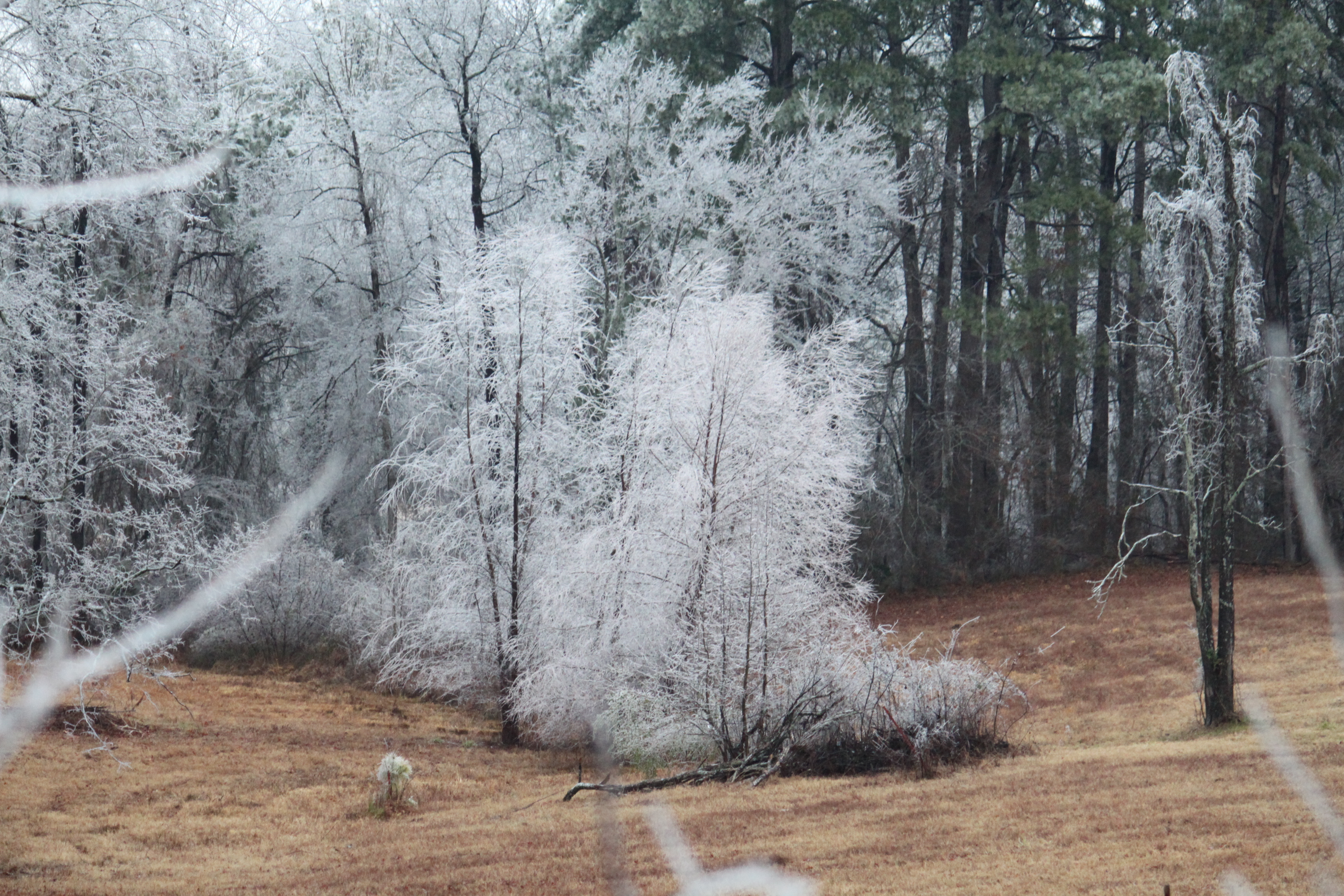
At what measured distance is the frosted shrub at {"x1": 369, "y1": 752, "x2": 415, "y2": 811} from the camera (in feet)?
35.9

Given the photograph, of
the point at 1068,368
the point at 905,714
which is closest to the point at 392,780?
the point at 905,714

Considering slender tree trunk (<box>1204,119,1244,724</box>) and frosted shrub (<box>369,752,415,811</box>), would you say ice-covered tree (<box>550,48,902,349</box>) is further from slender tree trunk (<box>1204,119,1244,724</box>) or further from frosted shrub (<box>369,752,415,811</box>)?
frosted shrub (<box>369,752,415,811</box>)

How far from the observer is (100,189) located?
859cm

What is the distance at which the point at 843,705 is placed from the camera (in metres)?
12.0

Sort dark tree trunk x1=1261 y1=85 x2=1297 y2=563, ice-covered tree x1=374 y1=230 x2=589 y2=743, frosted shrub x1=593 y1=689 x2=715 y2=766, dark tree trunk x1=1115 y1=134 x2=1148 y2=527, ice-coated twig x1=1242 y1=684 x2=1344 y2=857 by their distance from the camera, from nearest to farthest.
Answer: ice-coated twig x1=1242 y1=684 x2=1344 y2=857
frosted shrub x1=593 y1=689 x2=715 y2=766
ice-covered tree x1=374 y1=230 x2=589 y2=743
dark tree trunk x1=1261 y1=85 x2=1297 y2=563
dark tree trunk x1=1115 y1=134 x2=1148 y2=527

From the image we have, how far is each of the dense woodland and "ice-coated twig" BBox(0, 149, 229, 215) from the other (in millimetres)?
198

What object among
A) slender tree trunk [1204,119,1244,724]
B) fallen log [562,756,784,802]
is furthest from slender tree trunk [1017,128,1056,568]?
fallen log [562,756,784,802]

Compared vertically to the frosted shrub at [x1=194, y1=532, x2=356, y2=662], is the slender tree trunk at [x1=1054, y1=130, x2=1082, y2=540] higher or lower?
higher

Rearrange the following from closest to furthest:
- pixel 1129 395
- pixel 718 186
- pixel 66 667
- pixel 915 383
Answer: pixel 66 667 < pixel 718 186 < pixel 1129 395 < pixel 915 383

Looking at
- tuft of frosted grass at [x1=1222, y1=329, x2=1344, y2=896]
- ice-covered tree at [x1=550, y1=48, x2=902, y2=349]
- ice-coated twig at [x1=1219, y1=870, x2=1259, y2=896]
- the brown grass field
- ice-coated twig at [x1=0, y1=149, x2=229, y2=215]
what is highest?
ice-covered tree at [x1=550, y1=48, x2=902, y2=349]

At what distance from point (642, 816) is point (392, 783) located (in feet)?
7.59

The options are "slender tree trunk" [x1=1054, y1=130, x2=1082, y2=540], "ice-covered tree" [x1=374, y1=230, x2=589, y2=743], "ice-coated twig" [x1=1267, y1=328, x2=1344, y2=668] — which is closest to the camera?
"ice-covered tree" [x1=374, y1=230, x2=589, y2=743]

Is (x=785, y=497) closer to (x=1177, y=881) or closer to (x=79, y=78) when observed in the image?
(x=1177, y=881)

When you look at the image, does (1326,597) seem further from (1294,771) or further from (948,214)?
(1294,771)
